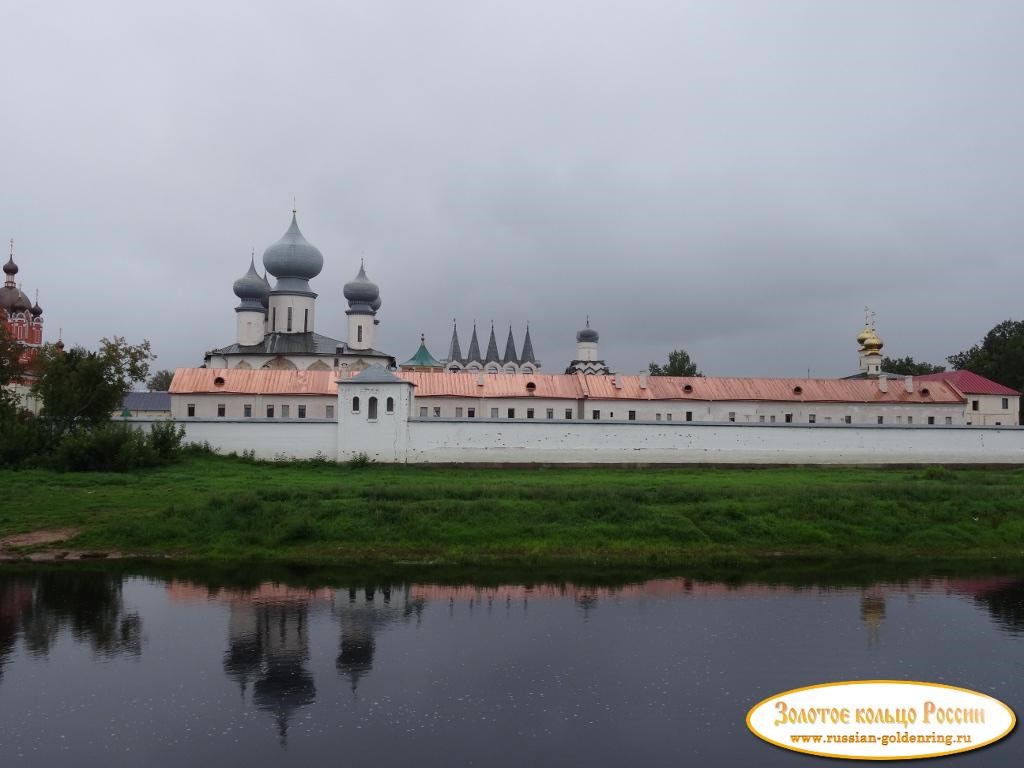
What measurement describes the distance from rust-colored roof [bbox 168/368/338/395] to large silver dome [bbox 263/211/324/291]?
16292 mm

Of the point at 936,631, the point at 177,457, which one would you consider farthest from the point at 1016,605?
the point at 177,457

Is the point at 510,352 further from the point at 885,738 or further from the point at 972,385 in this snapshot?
the point at 885,738

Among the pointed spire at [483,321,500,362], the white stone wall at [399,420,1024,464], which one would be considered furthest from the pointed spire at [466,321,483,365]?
the white stone wall at [399,420,1024,464]

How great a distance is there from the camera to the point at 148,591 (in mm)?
16828

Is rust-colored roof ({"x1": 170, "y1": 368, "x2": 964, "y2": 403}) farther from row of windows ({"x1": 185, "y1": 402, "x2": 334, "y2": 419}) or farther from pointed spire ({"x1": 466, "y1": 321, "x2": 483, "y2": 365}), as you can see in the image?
pointed spire ({"x1": 466, "y1": 321, "x2": 483, "y2": 365})

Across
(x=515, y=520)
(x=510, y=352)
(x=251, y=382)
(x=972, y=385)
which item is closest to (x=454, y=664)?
(x=515, y=520)

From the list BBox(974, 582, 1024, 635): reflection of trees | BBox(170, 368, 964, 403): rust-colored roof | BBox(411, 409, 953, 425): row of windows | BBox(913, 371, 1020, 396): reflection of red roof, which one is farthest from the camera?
BBox(913, 371, 1020, 396): reflection of red roof

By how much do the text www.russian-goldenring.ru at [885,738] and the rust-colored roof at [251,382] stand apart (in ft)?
92.7

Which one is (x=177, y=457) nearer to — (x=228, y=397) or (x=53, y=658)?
(x=228, y=397)

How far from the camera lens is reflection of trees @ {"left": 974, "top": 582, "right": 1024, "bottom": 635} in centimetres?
1474

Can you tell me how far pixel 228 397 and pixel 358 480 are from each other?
12.6 m

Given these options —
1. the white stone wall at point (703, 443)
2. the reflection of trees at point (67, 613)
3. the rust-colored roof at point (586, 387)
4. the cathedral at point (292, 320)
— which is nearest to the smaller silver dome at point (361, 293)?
the cathedral at point (292, 320)

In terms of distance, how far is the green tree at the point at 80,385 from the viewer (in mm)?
27672

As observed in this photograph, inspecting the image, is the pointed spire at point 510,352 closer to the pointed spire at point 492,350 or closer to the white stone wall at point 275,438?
the pointed spire at point 492,350
